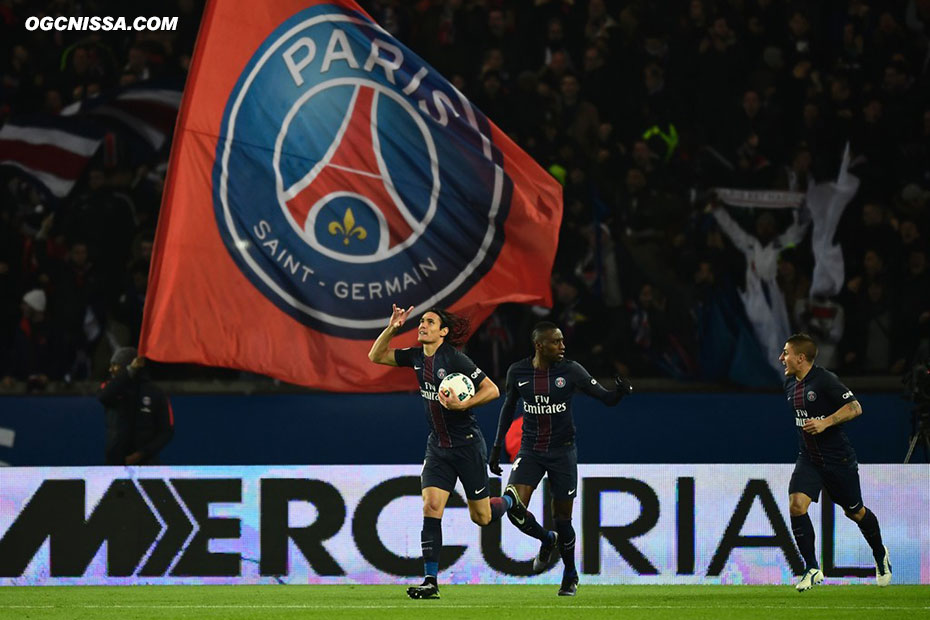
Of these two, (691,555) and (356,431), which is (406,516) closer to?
(691,555)

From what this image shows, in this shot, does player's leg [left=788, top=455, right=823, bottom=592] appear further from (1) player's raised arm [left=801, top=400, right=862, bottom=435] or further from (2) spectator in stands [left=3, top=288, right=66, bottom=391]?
(2) spectator in stands [left=3, top=288, right=66, bottom=391]

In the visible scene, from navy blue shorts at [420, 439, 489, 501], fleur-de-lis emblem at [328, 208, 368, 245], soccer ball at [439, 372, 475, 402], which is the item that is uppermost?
fleur-de-lis emblem at [328, 208, 368, 245]

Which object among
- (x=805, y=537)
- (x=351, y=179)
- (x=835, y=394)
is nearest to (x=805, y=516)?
(x=805, y=537)

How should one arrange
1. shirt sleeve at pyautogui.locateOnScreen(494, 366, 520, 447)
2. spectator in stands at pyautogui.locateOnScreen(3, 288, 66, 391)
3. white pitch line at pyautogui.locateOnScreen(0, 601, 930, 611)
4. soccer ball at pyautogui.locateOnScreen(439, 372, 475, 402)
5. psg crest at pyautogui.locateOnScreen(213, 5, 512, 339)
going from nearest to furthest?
white pitch line at pyautogui.locateOnScreen(0, 601, 930, 611) < soccer ball at pyautogui.locateOnScreen(439, 372, 475, 402) < shirt sleeve at pyautogui.locateOnScreen(494, 366, 520, 447) < psg crest at pyautogui.locateOnScreen(213, 5, 512, 339) < spectator in stands at pyautogui.locateOnScreen(3, 288, 66, 391)

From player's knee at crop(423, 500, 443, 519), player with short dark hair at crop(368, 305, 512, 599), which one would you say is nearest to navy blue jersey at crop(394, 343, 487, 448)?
player with short dark hair at crop(368, 305, 512, 599)

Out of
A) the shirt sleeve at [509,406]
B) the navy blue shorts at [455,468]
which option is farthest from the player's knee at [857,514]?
the navy blue shorts at [455,468]

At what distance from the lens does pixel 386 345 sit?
9977 mm

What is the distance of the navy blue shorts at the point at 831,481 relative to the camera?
10367 millimetres

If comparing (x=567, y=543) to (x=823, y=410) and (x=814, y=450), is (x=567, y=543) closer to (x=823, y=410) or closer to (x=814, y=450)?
(x=814, y=450)

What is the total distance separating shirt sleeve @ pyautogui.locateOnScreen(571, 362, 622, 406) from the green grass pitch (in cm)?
129

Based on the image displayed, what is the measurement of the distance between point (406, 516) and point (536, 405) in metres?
1.54

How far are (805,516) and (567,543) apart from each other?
1573 mm

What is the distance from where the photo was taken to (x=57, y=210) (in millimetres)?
15000

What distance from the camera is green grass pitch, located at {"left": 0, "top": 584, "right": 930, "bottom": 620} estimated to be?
29.1 feet
